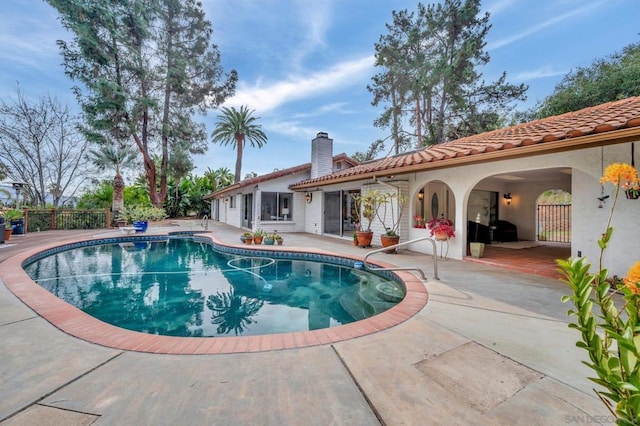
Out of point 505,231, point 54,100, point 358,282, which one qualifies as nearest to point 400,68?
point 505,231

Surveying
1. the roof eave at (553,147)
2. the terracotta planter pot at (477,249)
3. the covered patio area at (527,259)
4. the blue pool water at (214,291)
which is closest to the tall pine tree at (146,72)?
the blue pool water at (214,291)

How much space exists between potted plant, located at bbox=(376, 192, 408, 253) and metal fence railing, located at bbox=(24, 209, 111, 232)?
670 inches

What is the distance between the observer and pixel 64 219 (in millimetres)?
16094

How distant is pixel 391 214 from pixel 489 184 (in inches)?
187

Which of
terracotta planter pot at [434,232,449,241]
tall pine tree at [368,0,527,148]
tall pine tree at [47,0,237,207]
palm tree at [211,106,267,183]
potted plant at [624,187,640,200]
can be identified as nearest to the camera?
potted plant at [624,187,640,200]

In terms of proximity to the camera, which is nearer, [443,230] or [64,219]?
[443,230]

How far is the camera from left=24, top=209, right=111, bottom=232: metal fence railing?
14.5 meters

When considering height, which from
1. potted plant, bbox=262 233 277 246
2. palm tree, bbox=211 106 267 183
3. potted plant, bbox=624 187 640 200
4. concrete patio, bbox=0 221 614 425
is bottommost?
concrete patio, bbox=0 221 614 425

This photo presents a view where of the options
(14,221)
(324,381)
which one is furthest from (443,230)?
(14,221)

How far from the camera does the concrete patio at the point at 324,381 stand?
197 centimetres

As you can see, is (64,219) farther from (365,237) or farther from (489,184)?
(489,184)

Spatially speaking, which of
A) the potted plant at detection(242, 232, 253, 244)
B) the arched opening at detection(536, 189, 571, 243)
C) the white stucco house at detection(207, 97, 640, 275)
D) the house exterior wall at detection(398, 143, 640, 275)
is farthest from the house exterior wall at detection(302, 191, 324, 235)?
the arched opening at detection(536, 189, 571, 243)

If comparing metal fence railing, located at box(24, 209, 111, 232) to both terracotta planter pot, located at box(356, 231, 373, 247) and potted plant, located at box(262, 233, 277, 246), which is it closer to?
potted plant, located at box(262, 233, 277, 246)

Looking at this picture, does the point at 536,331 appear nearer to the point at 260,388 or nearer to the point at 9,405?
the point at 260,388
